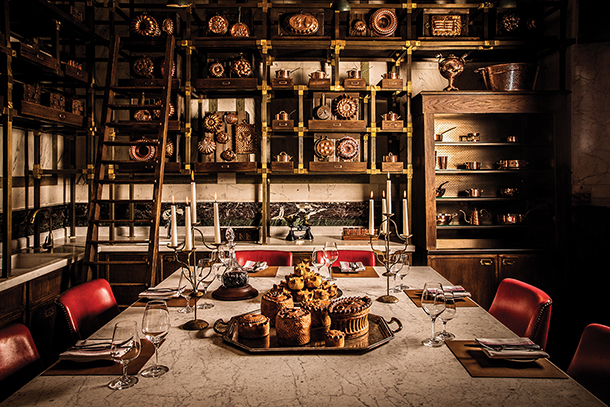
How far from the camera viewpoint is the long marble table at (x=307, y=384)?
1142 mm

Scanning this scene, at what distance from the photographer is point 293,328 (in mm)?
1509

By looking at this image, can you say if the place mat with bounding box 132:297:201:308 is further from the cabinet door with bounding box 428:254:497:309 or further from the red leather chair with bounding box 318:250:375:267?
the cabinet door with bounding box 428:254:497:309

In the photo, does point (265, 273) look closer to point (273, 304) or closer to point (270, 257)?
point (270, 257)

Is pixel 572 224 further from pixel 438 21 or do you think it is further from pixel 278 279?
pixel 278 279

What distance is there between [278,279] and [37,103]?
2246 mm

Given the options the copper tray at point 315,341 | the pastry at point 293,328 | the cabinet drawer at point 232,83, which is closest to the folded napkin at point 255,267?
the copper tray at point 315,341

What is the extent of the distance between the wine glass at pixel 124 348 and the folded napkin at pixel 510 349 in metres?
1.18

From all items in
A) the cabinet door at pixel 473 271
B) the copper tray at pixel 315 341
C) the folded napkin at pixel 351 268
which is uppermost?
the folded napkin at pixel 351 268

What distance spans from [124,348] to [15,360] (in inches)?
19.8

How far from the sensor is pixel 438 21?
13.4 ft

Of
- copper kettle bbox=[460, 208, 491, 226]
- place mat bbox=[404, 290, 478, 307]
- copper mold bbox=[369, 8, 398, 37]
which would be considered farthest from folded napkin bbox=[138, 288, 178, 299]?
copper mold bbox=[369, 8, 398, 37]

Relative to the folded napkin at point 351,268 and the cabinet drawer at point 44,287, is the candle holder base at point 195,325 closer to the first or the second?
the folded napkin at point 351,268

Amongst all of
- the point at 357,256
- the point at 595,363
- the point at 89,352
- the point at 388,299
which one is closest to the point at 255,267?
the point at 357,256

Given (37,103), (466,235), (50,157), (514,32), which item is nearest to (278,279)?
(37,103)
